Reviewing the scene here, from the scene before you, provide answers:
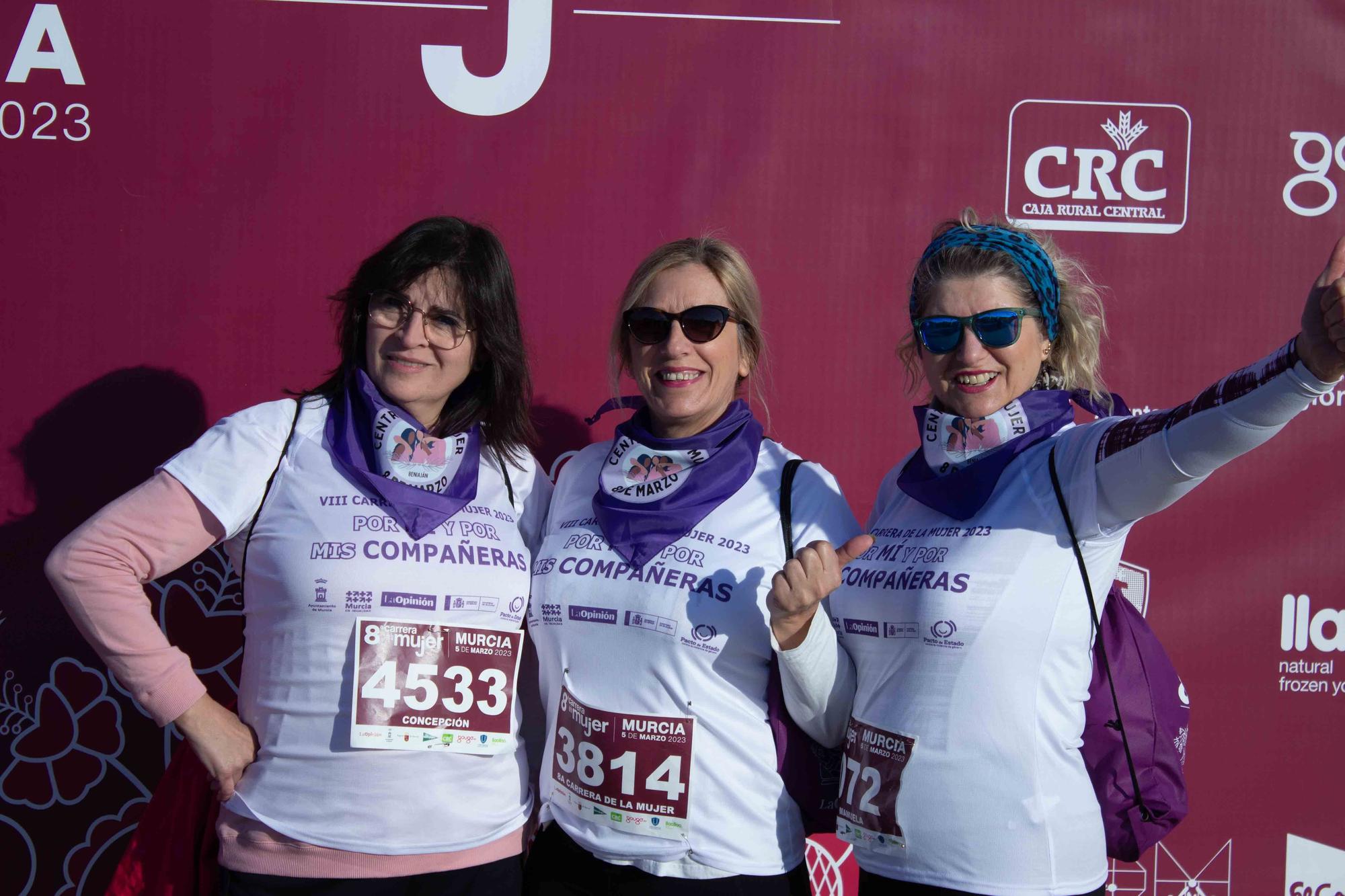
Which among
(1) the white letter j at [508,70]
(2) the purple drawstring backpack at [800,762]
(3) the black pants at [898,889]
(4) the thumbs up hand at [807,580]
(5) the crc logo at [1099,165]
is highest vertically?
(1) the white letter j at [508,70]

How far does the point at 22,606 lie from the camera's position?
2.68 meters

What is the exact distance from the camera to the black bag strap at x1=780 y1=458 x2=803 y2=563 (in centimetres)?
189

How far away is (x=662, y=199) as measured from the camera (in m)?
2.73

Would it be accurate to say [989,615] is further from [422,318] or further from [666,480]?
[422,318]

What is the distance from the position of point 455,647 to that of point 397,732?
0.61 ft

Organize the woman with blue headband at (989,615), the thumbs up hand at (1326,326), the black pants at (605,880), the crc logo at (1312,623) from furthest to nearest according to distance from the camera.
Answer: the crc logo at (1312,623) → the black pants at (605,880) → the woman with blue headband at (989,615) → the thumbs up hand at (1326,326)

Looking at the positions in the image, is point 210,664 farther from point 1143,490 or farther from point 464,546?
point 1143,490

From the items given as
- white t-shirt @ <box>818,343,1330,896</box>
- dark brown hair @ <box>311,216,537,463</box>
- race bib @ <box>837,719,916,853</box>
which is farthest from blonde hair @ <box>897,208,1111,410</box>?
dark brown hair @ <box>311,216,537,463</box>

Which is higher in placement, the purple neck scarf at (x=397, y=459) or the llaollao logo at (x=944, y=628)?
the purple neck scarf at (x=397, y=459)

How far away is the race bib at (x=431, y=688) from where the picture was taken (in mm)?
1772

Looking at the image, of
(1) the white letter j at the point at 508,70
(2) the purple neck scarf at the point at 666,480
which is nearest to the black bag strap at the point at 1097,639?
(2) the purple neck scarf at the point at 666,480

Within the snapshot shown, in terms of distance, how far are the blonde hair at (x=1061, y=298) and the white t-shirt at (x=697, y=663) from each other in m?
0.53

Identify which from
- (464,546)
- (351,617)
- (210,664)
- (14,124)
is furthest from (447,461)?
(14,124)

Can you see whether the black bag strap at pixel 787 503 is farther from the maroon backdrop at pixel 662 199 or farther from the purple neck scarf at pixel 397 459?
the maroon backdrop at pixel 662 199
